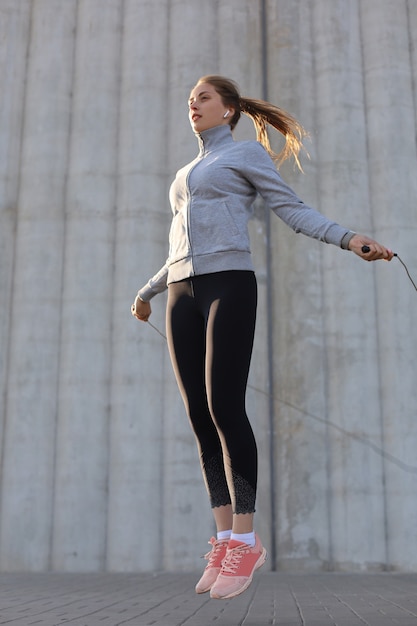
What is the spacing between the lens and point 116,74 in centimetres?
527

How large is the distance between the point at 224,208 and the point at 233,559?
0.91 metres

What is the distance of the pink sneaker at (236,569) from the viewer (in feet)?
5.86

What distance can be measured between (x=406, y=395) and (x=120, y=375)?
1.80m

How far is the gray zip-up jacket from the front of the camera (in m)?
1.99

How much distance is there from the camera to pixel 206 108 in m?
2.15

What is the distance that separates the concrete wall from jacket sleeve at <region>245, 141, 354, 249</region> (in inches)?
110

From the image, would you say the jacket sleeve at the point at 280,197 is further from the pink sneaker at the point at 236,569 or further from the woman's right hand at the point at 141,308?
the pink sneaker at the point at 236,569

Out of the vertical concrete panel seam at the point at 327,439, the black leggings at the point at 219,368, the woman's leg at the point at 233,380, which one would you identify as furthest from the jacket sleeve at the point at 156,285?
the vertical concrete panel seam at the point at 327,439

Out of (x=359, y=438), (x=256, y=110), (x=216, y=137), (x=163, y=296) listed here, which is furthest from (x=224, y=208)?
(x=359, y=438)

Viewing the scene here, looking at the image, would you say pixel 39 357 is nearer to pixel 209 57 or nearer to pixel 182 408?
pixel 182 408

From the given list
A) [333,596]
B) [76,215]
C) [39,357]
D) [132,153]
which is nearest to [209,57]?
[132,153]

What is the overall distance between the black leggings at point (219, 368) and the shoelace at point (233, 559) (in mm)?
97

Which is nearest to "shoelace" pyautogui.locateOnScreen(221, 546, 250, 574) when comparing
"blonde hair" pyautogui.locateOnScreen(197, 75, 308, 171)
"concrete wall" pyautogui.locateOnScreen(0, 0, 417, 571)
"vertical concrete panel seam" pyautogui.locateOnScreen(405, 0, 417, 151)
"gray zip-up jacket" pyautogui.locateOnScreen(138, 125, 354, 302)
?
"gray zip-up jacket" pyautogui.locateOnScreen(138, 125, 354, 302)

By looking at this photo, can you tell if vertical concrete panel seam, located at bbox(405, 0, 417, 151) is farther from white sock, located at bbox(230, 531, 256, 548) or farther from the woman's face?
white sock, located at bbox(230, 531, 256, 548)
